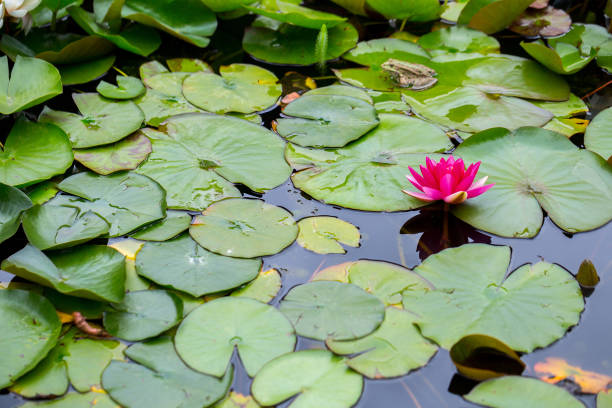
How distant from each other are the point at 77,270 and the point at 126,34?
1748 mm

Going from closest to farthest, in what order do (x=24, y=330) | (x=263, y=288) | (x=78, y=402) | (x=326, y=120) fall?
(x=78, y=402) → (x=24, y=330) → (x=263, y=288) → (x=326, y=120)

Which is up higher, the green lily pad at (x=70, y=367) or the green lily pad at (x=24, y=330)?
the green lily pad at (x=24, y=330)

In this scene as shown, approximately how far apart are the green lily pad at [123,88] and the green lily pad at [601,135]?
6.64ft

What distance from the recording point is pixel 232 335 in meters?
1.61

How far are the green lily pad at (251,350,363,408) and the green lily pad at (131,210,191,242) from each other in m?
0.63

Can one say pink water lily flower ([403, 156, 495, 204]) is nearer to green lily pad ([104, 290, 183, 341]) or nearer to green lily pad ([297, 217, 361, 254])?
green lily pad ([297, 217, 361, 254])

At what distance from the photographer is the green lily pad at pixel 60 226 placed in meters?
1.80

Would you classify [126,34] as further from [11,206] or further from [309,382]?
[309,382]

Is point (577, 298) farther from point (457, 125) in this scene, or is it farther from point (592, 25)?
point (592, 25)

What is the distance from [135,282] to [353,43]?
1.93 m

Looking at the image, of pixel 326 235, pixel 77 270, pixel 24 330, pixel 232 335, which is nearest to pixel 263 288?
pixel 232 335

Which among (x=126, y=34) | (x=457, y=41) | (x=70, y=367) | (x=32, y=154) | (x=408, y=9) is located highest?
(x=408, y=9)

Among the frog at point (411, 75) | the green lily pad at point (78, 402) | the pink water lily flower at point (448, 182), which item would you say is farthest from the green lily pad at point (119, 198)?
the frog at point (411, 75)

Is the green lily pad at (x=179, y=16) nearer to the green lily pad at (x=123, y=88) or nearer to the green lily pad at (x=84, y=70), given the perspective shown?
the green lily pad at (x=84, y=70)
